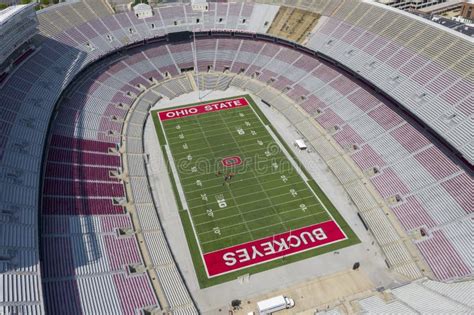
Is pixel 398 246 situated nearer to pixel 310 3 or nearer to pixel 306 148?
pixel 306 148

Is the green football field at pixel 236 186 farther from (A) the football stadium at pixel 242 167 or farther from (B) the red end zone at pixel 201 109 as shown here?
(B) the red end zone at pixel 201 109

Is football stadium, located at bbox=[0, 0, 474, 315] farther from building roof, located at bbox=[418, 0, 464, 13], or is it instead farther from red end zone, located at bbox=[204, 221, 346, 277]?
building roof, located at bbox=[418, 0, 464, 13]

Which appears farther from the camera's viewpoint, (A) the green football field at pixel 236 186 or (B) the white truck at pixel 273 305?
(A) the green football field at pixel 236 186

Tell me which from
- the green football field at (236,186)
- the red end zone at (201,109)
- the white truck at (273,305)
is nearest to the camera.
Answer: the white truck at (273,305)

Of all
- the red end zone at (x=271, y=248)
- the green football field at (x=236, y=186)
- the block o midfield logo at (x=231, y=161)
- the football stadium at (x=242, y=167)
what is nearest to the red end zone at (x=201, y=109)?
the football stadium at (x=242, y=167)

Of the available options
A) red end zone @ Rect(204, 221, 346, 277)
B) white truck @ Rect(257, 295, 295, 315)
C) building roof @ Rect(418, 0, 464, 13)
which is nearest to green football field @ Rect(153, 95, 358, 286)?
red end zone @ Rect(204, 221, 346, 277)

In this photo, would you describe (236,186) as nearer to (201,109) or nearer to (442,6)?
(201,109)

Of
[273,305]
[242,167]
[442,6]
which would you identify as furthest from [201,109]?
[442,6]
